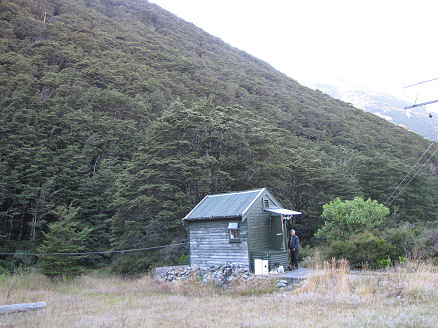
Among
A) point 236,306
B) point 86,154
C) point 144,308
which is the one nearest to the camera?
point 236,306

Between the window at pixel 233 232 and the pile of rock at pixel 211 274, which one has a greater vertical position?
the window at pixel 233 232

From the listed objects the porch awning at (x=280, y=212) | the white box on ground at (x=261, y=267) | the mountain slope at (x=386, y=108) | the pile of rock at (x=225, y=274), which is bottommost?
the pile of rock at (x=225, y=274)

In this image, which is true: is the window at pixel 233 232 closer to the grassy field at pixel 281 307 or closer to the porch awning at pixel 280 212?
the porch awning at pixel 280 212

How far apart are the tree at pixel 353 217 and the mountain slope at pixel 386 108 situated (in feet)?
193

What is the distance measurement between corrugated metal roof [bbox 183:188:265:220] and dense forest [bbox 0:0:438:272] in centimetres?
413

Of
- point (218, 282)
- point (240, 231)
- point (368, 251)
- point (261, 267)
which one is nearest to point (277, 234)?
point (240, 231)

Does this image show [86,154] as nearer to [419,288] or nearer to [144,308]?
[144,308]

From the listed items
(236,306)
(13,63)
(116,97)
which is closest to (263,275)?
(236,306)

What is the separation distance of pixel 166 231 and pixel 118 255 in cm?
434

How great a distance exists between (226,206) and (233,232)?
1438 mm

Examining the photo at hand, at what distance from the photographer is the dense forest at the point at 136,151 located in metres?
22.5

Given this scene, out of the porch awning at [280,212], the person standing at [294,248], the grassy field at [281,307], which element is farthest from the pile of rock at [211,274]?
the porch awning at [280,212]

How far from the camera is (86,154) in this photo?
29.6 m

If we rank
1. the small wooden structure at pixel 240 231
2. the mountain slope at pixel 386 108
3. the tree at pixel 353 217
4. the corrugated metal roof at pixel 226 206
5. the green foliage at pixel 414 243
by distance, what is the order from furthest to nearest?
the mountain slope at pixel 386 108
the tree at pixel 353 217
the corrugated metal roof at pixel 226 206
the small wooden structure at pixel 240 231
the green foliage at pixel 414 243
